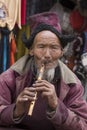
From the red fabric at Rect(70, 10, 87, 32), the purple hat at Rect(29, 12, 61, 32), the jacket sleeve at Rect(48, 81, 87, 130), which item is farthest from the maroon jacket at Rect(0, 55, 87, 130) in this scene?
the red fabric at Rect(70, 10, 87, 32)

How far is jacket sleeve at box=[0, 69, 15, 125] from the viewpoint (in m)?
2.43

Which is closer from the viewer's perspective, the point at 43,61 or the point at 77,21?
the point at 43,61

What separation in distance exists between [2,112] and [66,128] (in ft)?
1.12

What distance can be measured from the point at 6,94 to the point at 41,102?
0.20 m

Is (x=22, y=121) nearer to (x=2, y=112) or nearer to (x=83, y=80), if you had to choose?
(x=2, y=112)

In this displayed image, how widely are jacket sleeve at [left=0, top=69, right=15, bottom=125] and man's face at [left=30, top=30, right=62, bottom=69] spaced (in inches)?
6.6

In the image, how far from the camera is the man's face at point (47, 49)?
2471mm

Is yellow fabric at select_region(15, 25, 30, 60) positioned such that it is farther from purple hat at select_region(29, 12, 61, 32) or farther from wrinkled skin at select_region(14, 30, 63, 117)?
wrinkled skin at select_region(14, 30, 63, 117)

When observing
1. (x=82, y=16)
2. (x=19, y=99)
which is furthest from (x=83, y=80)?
(x=19, y=99)

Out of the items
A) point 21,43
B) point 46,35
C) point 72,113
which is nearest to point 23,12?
point 21,43

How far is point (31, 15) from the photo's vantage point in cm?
375

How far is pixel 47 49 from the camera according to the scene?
2479mm

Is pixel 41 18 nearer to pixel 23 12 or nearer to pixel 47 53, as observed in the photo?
pixel 23 12

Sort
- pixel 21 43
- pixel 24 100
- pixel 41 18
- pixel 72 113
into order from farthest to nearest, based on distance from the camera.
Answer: pixel 21 43 < pixel 41 18 < pixel 72 113 < pixel 24 100
